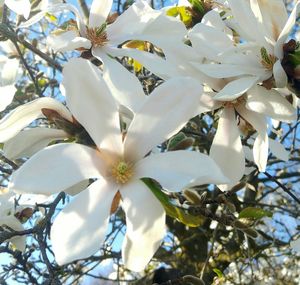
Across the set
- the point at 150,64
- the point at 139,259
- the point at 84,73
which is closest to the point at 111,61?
the point at 150,64

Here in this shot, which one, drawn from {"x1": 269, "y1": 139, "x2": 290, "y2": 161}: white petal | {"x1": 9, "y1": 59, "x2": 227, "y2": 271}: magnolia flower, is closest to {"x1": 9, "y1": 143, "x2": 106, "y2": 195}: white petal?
{"x1": 9, "y1": 59, "x2": 227, "y2": 271}: magnolia flower

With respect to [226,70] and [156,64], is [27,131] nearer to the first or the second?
[156,64]

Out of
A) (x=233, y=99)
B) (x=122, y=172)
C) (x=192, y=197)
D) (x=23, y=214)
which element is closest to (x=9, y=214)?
(x=23, y=214)

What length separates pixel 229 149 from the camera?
2.85 ft

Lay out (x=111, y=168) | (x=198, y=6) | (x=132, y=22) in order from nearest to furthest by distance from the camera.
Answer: (x=111, y=168) → (x=132, y=22) → (x=198, y=6)

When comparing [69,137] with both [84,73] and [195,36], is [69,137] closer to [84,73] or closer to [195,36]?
[84,73]

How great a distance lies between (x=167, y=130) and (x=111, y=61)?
0.24 m

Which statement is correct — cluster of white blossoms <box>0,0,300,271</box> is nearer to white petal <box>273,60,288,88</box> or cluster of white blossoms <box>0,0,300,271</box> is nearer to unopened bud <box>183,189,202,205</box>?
white petal <box>273,60,288,88</box>

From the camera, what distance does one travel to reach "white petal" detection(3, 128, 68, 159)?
2.84ft

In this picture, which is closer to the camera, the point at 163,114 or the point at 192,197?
the point at 163,114

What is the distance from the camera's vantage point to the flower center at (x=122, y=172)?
0.76m

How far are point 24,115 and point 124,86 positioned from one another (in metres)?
0.17

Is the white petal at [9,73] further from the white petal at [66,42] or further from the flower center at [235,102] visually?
the flower center at [235,102]

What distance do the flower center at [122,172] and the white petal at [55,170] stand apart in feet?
0.09
